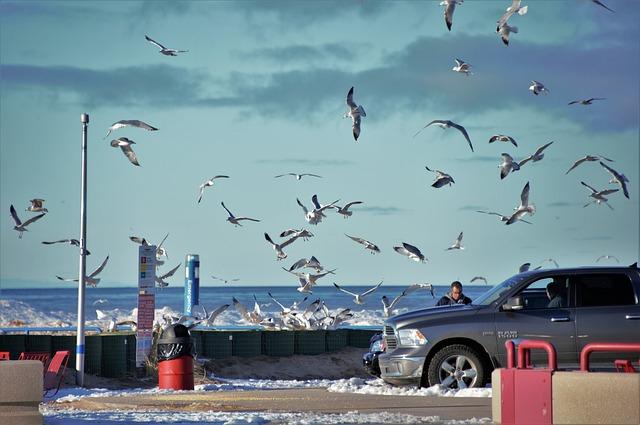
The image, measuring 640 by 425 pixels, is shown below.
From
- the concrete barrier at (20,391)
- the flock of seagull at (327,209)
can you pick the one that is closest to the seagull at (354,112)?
the flock of seagull at (327,209)

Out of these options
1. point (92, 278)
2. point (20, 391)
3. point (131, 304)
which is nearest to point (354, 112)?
point (92, 278)

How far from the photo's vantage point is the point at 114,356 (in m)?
27.5

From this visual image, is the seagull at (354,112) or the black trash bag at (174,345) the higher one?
the seagull at (354,112)

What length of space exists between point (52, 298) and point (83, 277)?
7988cm

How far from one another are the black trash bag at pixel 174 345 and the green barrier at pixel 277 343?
8.05 metres

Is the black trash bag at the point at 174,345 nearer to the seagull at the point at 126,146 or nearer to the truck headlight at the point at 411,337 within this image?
the truck headlight at the point at 411,337

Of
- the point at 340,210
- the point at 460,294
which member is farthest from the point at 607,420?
the point at 340,210

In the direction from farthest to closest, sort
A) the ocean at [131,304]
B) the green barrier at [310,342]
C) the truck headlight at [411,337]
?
1. the ocean at [131,304]
2. the green barrier at [310,342]
3. the truck headlight at [411,337]

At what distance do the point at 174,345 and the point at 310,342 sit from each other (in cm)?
929

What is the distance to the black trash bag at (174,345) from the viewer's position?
2186cm

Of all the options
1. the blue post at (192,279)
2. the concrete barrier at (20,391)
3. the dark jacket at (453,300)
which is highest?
the blue post at (192,279)

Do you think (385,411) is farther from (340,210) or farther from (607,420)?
(340,210)

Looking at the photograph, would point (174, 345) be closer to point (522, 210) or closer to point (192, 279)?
point (522, 210)

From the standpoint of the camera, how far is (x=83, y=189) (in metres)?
27.2
